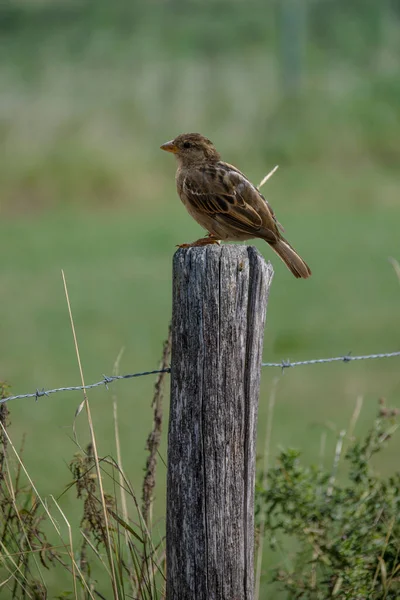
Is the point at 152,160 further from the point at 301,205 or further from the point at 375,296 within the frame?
the point at 375,296

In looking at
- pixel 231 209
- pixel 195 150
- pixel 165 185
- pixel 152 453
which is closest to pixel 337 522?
pixel 152 453

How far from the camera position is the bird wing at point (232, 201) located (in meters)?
4.29

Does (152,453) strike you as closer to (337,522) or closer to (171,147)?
(337,522)

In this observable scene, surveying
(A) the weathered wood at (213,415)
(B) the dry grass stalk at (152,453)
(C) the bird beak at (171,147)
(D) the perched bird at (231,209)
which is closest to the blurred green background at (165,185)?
(C) the bird beak at (171,147)

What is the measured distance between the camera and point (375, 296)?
1223 cm

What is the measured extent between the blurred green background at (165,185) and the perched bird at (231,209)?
8.17ft

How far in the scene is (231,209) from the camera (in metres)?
4.32

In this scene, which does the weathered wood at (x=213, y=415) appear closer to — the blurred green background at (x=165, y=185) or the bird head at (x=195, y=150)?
the bird head at (x=195, y=150)

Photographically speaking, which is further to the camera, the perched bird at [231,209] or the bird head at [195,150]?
the bird head at [195,150]

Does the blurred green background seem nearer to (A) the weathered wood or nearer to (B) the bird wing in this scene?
(B) the bird wing

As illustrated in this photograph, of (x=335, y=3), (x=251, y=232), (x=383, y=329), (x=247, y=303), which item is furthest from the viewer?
(x=335, y=3)

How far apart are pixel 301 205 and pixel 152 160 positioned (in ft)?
8.62

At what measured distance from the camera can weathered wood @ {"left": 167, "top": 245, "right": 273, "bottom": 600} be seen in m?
3.14

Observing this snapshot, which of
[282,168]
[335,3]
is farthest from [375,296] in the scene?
[335,3]
